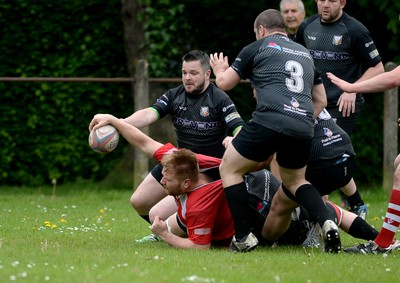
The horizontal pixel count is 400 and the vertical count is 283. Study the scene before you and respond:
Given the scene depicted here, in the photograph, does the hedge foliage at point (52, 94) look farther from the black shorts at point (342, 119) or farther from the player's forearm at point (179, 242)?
the player's forearm at point (179, 242)

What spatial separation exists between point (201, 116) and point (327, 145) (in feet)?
4.86

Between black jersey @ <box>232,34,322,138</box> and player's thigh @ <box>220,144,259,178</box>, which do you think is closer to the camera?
black jersey @ <box>232,34,322,138</box>

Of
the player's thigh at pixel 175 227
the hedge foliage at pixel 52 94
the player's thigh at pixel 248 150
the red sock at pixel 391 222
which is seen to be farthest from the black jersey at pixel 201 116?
the hedge foliage at pixel 52 94

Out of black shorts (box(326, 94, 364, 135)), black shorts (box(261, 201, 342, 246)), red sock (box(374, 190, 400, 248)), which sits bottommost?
black shorts (box(261, 201, 342, 246))

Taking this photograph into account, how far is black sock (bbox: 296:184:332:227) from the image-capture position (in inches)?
281

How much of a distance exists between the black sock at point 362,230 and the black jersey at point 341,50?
2.00 metres

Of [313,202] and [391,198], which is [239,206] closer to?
[313,202]

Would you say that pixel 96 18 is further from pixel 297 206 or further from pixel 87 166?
pixel 297 206

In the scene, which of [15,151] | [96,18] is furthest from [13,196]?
[96,18]

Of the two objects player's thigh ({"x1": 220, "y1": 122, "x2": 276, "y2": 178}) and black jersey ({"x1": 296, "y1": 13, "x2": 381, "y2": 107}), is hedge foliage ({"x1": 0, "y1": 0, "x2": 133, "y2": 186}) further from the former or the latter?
player's thigh ({"x1": 220, "y1": 122, "x2": 276, "y2": 178})

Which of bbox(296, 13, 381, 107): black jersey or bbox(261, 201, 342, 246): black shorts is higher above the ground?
bbox(296, 13, 381, 107): black jersey

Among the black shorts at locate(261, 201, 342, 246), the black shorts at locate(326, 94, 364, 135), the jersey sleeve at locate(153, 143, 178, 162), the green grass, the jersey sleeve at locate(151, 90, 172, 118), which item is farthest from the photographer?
the black shorts at locate(326, 94, 364, 135)

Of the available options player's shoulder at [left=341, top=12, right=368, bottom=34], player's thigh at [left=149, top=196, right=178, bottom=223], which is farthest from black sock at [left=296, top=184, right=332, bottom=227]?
player's shoulder at [left=341, top=12, right=368, bottom=34]

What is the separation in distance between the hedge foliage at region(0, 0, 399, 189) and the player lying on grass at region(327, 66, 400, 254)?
22.6 feet
